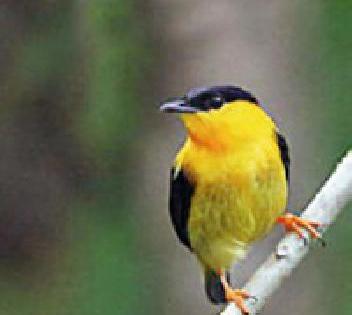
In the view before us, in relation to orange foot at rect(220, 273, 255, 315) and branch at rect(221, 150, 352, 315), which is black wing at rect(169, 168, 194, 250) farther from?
branch at rect(221, 150, 352, 315)

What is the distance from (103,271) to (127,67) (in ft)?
2.93

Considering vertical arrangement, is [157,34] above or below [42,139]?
above

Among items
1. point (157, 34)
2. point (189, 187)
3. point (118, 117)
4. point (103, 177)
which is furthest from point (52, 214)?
point (189, 187)

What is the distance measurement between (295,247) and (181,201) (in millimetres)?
487

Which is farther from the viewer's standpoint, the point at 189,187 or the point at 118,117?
the point at 118,117

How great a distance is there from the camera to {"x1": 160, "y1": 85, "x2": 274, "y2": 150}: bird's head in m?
3.41

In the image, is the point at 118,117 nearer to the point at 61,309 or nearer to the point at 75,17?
the point at 75,17

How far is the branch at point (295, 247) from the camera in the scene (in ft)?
10.9

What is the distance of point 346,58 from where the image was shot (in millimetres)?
6219

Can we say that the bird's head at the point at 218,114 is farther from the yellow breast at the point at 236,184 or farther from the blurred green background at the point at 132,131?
the blurred green background at the point at 132,131

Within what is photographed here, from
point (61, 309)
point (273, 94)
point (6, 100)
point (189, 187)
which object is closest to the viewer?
point (189, 187)

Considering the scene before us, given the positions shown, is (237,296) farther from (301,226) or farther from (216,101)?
(216,101)

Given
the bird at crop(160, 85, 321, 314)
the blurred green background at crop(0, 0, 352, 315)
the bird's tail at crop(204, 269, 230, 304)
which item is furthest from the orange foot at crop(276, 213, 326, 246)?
the blurred green background at crop(0, 0, 352, 315)

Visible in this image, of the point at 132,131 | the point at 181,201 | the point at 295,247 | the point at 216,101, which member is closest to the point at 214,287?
the point at 181,201
